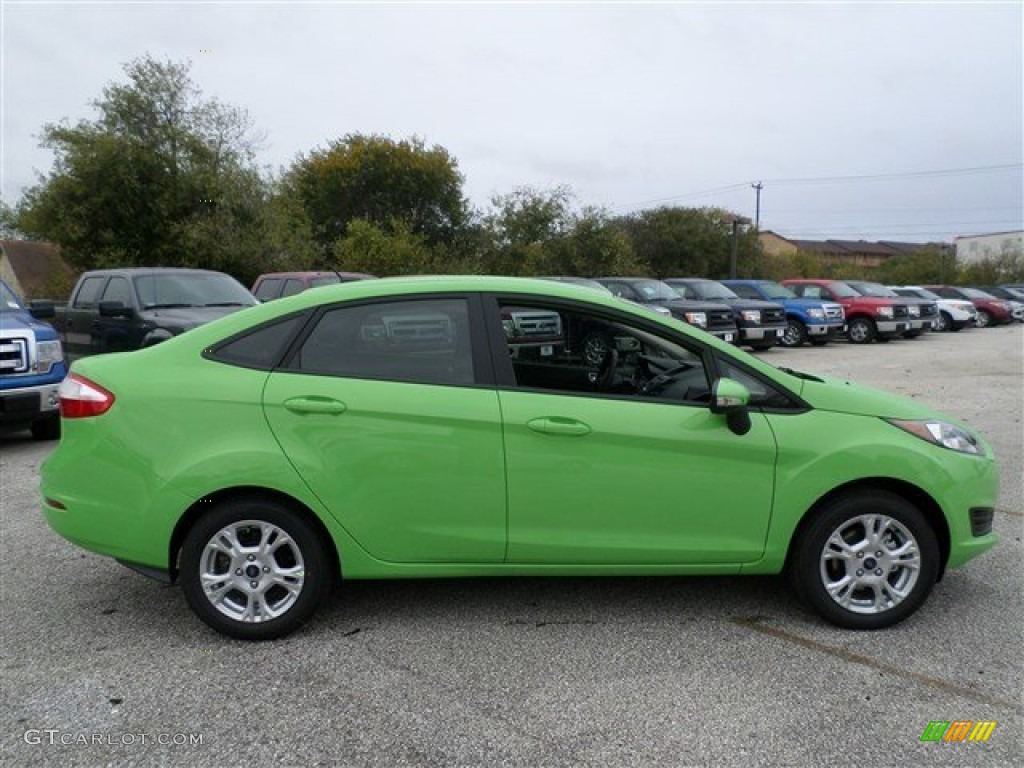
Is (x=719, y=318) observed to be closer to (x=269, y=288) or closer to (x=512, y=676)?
(x=269, y=288)

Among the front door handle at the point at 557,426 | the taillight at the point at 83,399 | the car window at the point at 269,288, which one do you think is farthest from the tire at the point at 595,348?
the car window at the point at 269,288

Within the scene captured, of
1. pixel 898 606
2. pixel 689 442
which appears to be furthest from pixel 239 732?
pixel 898 606

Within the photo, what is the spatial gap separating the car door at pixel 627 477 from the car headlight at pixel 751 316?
14.4 metres

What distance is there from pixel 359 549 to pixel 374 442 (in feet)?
1.65

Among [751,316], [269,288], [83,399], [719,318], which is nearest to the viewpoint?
[83,399]

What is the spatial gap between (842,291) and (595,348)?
19.2m

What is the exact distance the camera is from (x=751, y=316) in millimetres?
17234

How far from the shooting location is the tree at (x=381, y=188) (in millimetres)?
38312

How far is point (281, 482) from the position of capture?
130 inches

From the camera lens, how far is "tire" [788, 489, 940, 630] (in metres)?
3.46

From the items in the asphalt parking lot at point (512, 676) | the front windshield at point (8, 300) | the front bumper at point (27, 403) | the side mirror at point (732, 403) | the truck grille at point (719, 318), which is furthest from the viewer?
the truck grille at point (719, 318)

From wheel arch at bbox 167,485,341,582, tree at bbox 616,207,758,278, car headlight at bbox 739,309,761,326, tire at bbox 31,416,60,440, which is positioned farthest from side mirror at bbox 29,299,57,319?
tree at bbox 616,207,758,278

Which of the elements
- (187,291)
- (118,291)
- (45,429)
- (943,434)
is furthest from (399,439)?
(118,291)
